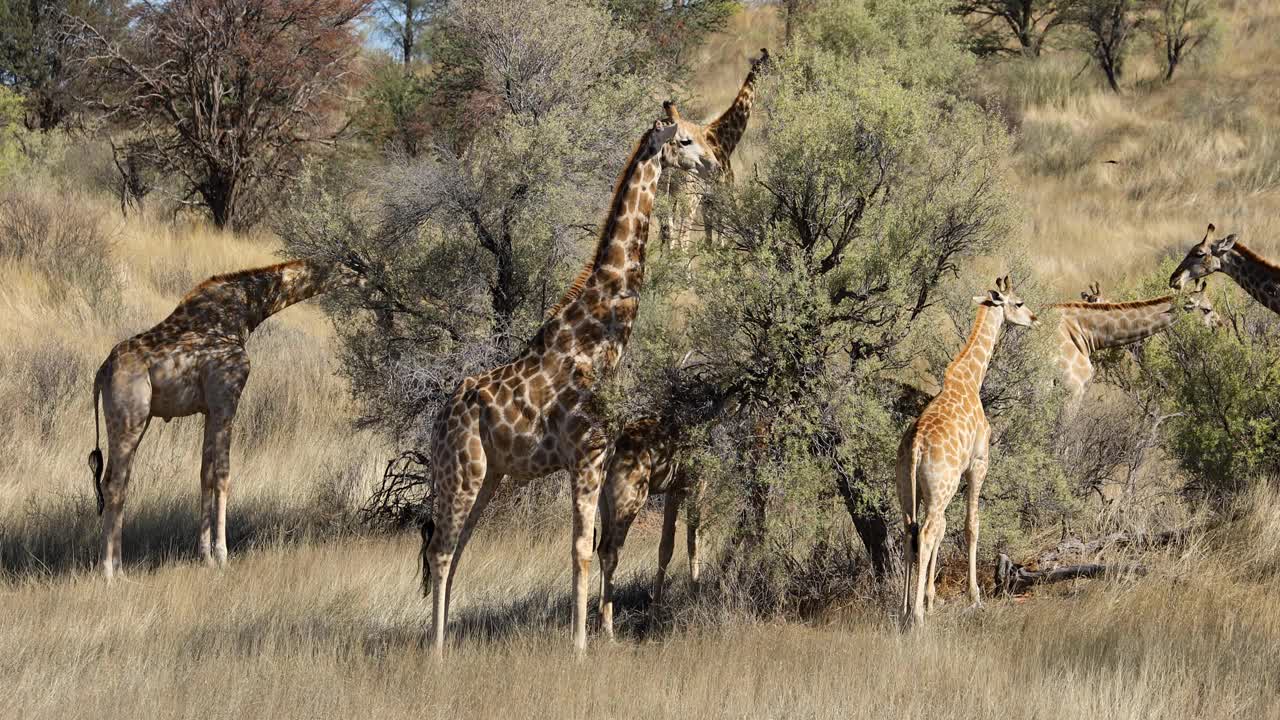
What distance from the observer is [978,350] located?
748 centimetres

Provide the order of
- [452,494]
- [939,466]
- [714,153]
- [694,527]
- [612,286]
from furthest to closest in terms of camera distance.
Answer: [714,153], [694,527], [612,286], [452,494], [939,466]

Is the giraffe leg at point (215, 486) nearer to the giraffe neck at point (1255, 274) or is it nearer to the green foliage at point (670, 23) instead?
the giraffe neck at point (1255, 274)

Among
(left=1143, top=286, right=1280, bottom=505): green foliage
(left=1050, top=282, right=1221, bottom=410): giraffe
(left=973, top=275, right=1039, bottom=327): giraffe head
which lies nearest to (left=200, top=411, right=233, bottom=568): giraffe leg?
(left=973, top=275, right=1039, bottom=327): giraffe head

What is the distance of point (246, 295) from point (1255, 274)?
808cm

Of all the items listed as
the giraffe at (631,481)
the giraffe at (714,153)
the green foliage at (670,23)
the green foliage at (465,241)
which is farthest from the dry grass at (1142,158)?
the giraffe at (631,481)

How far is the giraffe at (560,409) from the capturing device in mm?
6773

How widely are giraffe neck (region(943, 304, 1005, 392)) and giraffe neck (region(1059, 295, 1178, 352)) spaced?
4.56 m

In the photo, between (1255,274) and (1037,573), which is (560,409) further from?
(1255,274)

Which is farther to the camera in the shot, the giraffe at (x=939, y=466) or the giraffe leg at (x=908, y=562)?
the giraffe leg at (x=908, y=562)

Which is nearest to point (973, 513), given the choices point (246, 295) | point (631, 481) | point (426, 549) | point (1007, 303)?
point (1007, 303)

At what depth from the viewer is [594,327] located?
7012 millimetres

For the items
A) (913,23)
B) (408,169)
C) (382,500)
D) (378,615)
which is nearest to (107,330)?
(382,500)

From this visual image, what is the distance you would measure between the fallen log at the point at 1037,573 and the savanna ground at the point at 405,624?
101mm

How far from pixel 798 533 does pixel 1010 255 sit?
2.71m
